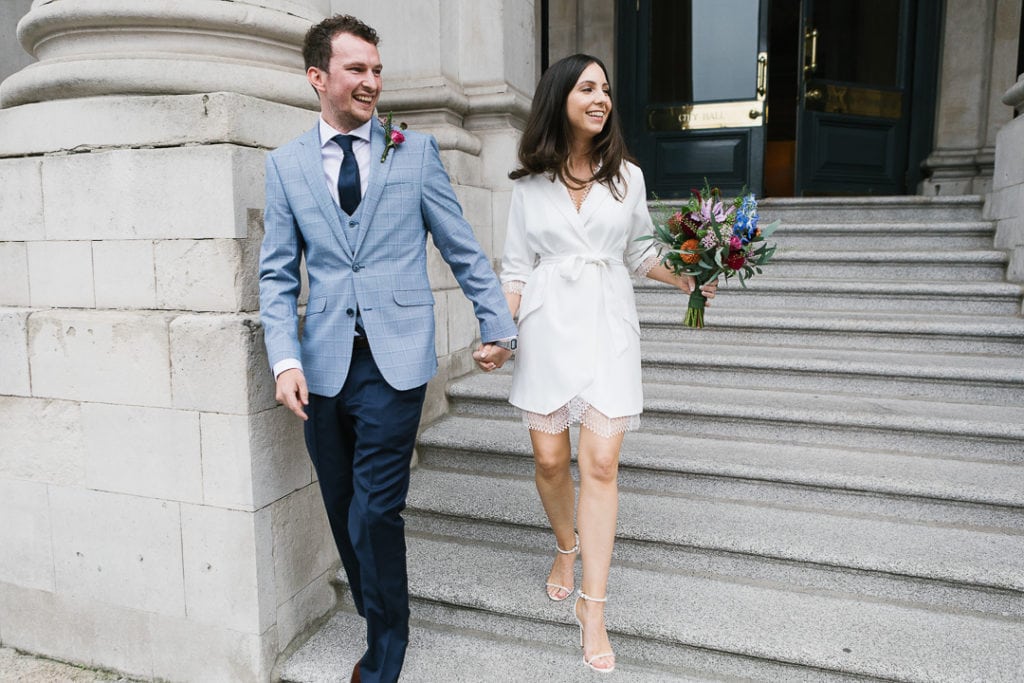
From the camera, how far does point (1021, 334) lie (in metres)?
4.12

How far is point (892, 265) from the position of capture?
505 cm

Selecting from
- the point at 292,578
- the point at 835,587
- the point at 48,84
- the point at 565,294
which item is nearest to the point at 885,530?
the point at 835,587

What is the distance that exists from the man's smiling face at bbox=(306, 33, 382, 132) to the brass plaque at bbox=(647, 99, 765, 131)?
593 cm

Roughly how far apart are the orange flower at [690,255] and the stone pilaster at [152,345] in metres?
1.58

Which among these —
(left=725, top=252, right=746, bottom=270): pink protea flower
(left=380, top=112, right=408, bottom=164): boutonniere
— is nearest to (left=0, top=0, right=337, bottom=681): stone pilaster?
(left=380, top=112, right=408, bottom=164): boutonniere

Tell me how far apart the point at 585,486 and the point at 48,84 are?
2641 mm

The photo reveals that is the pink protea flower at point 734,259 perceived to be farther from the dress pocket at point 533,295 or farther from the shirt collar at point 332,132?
the shirt collar at point 332,132

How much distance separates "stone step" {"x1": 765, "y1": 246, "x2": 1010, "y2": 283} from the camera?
483cm

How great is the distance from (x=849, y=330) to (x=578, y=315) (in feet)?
8.39

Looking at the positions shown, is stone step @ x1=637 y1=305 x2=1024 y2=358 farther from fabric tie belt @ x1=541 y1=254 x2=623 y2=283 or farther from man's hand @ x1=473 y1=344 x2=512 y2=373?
man's hand @ x1=473 y1=344 x2=512 y2=373

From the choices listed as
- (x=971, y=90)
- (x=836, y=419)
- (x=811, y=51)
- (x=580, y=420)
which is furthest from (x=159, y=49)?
(x=971, y=90)

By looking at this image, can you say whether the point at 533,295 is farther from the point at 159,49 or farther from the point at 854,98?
the point at 854,98

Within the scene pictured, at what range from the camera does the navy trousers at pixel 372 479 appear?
7.64ft

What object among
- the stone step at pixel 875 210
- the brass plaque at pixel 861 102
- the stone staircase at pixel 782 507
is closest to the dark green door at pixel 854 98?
→ the brass plaque at pixel 861 102
